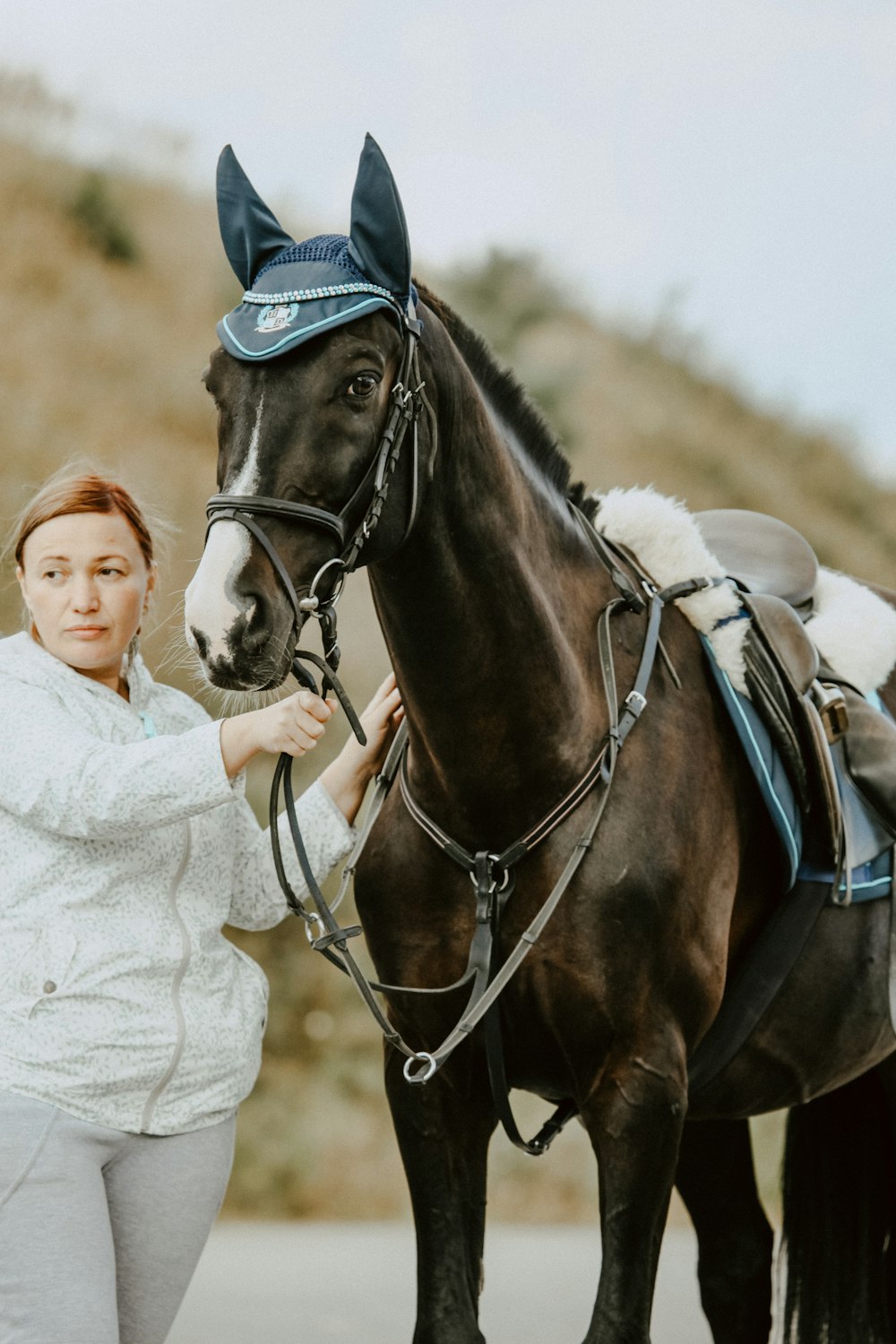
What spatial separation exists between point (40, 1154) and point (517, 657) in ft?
3.16

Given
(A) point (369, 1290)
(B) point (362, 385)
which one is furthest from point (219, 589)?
(A) point (369, 1290)

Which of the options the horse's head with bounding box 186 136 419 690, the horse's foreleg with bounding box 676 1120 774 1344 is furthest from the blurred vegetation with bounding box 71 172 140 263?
the horse's head with bounding box 186 136 419 690

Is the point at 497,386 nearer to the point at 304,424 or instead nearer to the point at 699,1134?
the point at 304,424

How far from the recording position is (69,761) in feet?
6.43

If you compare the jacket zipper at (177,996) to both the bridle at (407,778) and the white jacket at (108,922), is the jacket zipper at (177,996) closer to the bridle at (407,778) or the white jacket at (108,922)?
the white jacket at (108,922)

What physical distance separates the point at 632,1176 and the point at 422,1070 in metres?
0.36

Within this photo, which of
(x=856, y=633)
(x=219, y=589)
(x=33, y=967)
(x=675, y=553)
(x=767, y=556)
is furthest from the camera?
(x=767, y=556)

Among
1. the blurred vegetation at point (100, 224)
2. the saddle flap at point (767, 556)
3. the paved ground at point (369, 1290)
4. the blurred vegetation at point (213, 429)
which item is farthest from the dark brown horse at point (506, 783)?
the blurred vegetation at point (100, 224)

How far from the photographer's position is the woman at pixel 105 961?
187 centimetres

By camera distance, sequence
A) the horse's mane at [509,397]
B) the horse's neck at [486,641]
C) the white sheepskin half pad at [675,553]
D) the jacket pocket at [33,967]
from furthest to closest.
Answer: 1. the white sheepskin half pad at [675,553]
2. the horse's mane at [509,397]
3. the horse's neck at [486,641]
4. the jacket pocket at [33,967]

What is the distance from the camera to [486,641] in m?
2.10

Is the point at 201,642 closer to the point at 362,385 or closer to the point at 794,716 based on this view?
the point at 362,385

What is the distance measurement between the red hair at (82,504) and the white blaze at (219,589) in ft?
1.59

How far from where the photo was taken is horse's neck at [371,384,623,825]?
2055 millimetres
